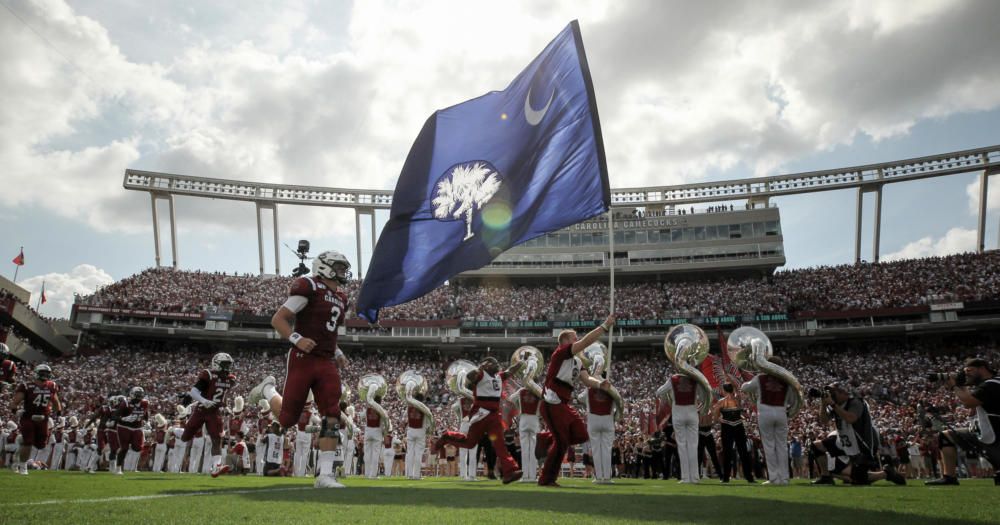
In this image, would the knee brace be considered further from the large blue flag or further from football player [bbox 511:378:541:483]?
football player [bbox 511:378:541:483]

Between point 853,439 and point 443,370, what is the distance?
39.3m

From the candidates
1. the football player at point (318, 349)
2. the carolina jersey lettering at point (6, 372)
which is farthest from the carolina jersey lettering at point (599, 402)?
the carolina jersey lettering at point (6, 372)

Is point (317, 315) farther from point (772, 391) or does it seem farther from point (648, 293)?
point (648, 293)

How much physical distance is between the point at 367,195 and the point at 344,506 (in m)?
54.0

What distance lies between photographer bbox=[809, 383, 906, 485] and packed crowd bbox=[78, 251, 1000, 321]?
128 ft

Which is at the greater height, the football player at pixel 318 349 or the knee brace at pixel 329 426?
the football player at pixel 318 349

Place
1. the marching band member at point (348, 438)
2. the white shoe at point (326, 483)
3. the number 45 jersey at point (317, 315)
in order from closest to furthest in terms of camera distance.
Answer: the white shoe at point (326, 483), the number 45 jersey at point (317, 315), the marching band member at point (348, 438)

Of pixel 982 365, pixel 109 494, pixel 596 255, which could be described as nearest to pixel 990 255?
pixel 596 255

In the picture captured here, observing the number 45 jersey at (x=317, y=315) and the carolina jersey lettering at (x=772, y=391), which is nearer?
the number 45 jersey at (x=317, y=315)

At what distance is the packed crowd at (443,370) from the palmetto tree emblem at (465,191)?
19277 mm

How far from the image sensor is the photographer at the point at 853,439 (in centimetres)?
933

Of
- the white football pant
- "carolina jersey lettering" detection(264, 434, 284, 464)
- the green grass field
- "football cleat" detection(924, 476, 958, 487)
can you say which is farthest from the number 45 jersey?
"football cleat" detection(924, 476, 958, 487)

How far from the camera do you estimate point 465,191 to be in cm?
1048

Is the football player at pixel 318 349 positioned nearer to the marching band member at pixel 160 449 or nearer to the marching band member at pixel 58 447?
the marching band member at pixel 160 449
